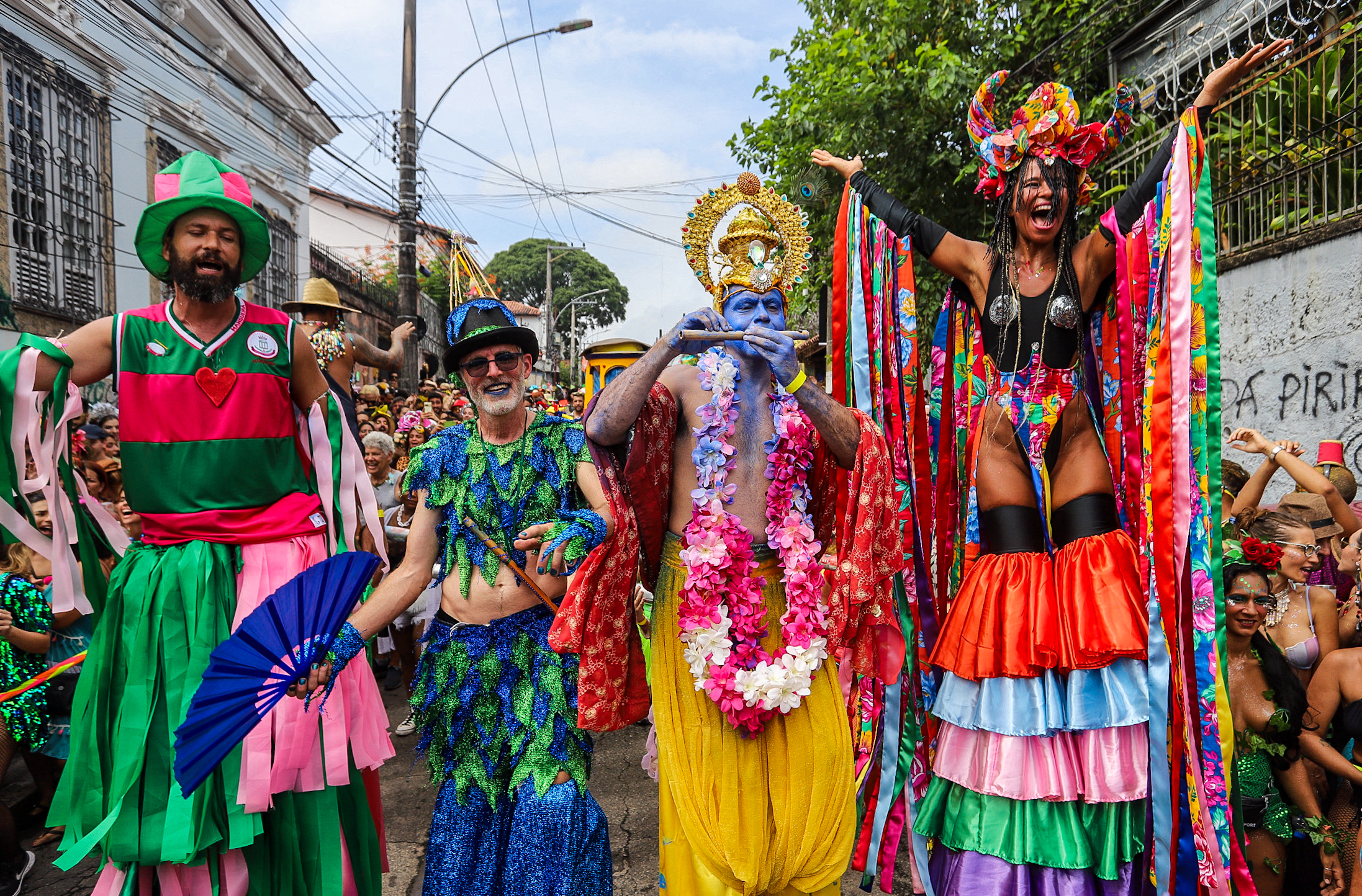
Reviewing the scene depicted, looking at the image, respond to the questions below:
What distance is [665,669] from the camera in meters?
2.57

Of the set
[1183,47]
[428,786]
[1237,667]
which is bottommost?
[428,786]

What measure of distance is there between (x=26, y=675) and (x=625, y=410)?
3.50 meters

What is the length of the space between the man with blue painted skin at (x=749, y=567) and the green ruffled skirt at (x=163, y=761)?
1056 mm

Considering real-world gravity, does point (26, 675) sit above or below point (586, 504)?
below

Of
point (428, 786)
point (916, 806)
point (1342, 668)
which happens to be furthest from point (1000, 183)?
point (428, 786)

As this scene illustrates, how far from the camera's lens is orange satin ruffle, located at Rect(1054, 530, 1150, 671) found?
242 cm

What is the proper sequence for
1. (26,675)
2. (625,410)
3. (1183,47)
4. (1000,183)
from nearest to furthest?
(625,410), (1000,183), (26,675), (1183,47)

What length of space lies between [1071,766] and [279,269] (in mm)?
20247

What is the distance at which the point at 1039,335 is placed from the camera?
2.68 m

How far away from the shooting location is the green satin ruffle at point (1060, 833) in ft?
7.85

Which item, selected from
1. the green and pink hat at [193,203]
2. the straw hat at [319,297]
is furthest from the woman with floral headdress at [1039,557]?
the straw hat at [319,297]

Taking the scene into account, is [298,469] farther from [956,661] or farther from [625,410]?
[956,661]

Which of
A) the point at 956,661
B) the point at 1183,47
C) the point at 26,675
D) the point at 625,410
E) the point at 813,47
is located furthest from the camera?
the point at 813,47

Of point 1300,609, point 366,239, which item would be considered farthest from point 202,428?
point 366,239
